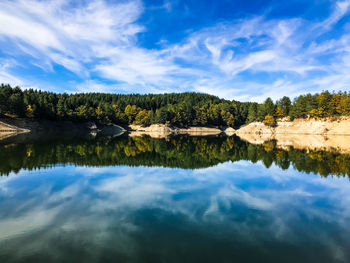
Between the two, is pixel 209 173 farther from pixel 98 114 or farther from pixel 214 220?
pixel 98 114

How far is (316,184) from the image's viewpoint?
17922mm

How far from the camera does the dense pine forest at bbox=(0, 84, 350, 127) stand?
92.4m

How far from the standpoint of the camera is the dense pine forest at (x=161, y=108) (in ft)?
303

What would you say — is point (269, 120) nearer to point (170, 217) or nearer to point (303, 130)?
point (303, 130)

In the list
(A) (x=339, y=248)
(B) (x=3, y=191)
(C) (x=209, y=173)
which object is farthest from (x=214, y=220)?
(B) (x=3, y=191)

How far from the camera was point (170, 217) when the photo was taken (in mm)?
10766

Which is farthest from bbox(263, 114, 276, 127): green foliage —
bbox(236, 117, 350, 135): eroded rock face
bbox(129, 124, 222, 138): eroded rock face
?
bbox(129, 124, 222, 138): eroded rock face

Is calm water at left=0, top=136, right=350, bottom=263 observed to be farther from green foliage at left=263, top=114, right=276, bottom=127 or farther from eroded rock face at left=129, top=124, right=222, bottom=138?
eroded rock face at left=129, top=124, right=222, bottom=138

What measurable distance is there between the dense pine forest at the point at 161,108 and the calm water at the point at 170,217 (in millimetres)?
86301

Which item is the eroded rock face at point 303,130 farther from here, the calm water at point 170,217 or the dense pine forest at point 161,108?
the calm water at point 170,217

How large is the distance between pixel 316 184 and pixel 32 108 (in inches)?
4066

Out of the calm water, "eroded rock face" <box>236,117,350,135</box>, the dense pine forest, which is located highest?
the dense pine forest

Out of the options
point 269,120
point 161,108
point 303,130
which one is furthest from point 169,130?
point 303,130

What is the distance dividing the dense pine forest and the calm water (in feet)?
283
